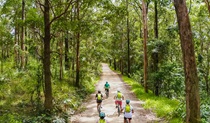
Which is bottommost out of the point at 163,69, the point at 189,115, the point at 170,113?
the point at 170,113

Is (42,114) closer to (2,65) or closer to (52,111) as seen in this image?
(52,111)

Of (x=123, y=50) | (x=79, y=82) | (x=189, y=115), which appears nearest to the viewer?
(x=189, y=115)

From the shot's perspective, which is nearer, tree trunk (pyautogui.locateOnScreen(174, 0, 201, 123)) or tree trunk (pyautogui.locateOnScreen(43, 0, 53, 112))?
tree trunk (pyautogui.locateOnScreen(174, 0, 201, 123))

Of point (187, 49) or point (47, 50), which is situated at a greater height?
point (47, 50)

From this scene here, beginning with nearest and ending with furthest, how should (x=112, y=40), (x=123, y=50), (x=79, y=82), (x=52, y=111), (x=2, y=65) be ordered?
(x=52, y=111)
(x=2, y=65)
(x=79, y=82)
(x=123, y=50)
(x=112, y=40)

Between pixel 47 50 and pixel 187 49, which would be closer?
pixel 187 49

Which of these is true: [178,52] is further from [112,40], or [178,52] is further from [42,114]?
[112,40]

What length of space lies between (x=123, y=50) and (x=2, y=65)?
2749cm

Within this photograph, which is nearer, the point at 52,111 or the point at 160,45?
the point at 52,111

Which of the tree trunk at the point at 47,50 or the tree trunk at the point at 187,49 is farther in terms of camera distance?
the tree trunk at the point at 47,50

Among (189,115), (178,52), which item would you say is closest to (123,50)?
(178,52)

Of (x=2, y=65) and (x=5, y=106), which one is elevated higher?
(x=2, y=65)

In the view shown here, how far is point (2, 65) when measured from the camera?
16.5 meters

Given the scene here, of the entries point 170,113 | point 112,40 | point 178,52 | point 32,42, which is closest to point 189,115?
point 170,113
